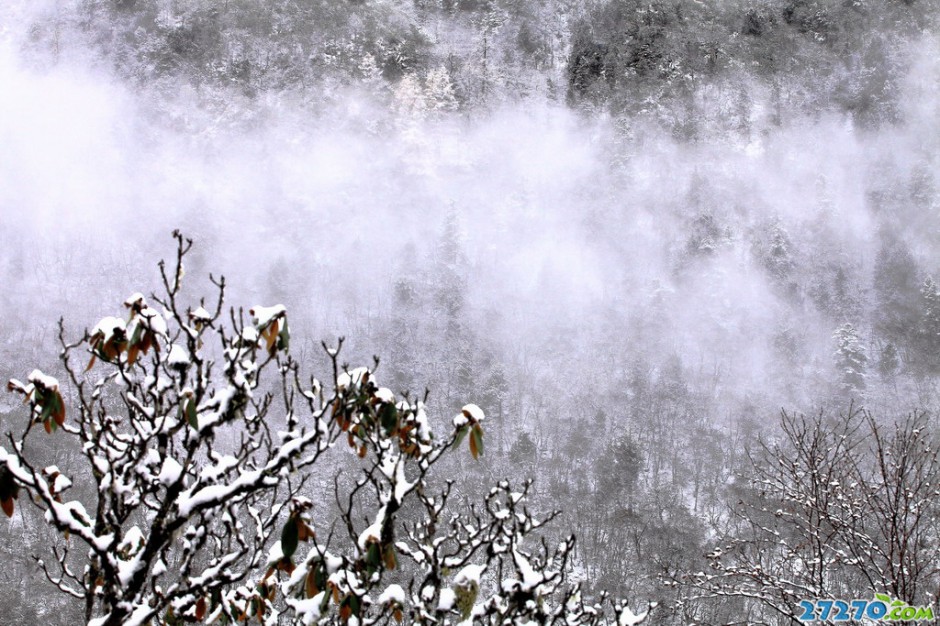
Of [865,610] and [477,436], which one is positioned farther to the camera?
[865,610]

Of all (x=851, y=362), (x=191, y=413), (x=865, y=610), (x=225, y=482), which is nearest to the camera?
(x=191, y=413)

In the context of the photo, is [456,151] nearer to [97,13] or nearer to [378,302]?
[378,302]

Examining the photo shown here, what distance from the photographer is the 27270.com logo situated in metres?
6.75

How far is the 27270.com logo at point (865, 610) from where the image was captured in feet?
22.1

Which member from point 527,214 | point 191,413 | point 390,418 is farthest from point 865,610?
point 527,214

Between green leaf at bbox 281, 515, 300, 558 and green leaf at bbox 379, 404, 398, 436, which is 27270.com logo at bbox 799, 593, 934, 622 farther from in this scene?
green leaf at bbox 281, 515, 300, 558

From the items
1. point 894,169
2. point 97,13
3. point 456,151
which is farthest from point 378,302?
point 894,169

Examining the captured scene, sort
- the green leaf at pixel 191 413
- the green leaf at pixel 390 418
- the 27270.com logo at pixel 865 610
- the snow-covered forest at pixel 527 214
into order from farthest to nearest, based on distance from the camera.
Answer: the snow-covered forest at pixel 527 214 → the 27270.com logo at pixel 865 610 → the green leaf at pixel 390 418 → the green leaf at pixel 191 413

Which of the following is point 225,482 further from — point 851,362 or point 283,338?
point 851,362

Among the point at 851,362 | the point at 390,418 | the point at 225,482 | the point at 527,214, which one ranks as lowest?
the point at 225,482

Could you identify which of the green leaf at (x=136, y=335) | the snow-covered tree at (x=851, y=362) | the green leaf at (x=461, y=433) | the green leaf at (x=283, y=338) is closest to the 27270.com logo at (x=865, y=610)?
the green leaf at (x=461, y=433)

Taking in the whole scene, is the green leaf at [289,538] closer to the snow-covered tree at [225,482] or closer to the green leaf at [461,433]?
the snow-covered tree at [225,482]

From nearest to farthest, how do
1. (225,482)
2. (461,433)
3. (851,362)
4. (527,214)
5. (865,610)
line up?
(461,433), (225,482), (865,610), (851,362), (527,214)

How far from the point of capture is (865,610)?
23.6ft
